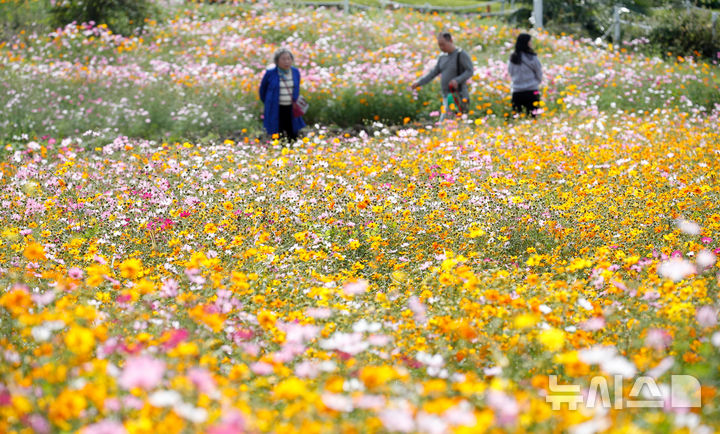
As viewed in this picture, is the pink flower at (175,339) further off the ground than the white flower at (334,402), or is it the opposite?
the white flower at (334,402)

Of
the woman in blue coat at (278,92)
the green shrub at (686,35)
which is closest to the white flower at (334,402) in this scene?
the woman in blue coat at (278,92)

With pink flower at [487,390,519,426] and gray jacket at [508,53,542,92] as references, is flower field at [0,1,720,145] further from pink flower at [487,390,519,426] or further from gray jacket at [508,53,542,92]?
pink flower at [487,390,519,426]

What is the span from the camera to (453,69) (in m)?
9.45

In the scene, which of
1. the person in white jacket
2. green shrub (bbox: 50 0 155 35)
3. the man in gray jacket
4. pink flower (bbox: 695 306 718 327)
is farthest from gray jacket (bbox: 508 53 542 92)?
green shrub (bbox: 50 0 155 35)

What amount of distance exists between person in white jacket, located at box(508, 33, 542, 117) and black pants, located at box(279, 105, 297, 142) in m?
3.16

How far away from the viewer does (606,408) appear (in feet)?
7.65

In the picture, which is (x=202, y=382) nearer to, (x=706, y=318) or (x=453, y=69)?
(x=706, y=318)

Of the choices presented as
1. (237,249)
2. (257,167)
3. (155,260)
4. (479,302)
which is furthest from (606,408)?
(257,167)

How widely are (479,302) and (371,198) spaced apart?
2.50m

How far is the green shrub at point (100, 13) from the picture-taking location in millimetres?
17516

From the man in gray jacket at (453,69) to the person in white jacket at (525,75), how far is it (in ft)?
2.70

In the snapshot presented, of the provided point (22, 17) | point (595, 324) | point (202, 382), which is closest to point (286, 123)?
point (595, 324)

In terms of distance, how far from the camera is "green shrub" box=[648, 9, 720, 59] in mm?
18297

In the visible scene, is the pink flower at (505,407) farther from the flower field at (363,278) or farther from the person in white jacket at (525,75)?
the person in white jacket at (525,75)
